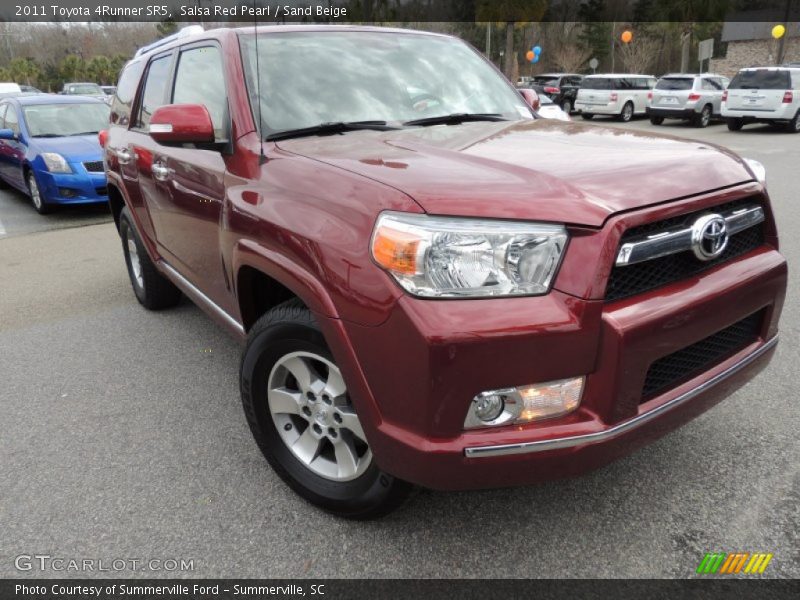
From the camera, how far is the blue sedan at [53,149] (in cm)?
873

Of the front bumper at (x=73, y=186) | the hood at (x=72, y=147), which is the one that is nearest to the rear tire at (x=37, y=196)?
the front bumper at (x=73, y=186)

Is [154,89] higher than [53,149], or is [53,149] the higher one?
[154,89]

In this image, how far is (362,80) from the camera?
3.01 meters

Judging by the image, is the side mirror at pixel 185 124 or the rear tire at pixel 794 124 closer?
the side mirror at pixel 185 124

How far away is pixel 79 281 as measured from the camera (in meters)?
5.93

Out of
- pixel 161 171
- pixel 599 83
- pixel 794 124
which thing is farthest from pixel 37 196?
pixel 599 83

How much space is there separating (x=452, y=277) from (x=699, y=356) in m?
0.97

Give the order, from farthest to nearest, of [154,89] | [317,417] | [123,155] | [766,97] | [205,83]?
[766,97] → [123,155] → [154,89] → [205,83] → [317,417]

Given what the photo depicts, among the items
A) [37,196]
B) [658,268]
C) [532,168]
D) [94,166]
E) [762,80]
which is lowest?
[37,196]

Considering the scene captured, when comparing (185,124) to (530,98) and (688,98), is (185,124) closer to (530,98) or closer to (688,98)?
(530,98)

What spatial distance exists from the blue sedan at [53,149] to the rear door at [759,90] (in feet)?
54.3

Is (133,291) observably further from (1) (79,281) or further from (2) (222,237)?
(2) (222,237)

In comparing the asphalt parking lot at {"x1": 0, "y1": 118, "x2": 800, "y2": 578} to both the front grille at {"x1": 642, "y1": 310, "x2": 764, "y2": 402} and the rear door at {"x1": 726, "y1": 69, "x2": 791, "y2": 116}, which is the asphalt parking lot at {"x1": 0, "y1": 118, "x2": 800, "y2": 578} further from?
the rear door at {"x1": 726, "y1": 69, "x2": 791, "y2": 116}

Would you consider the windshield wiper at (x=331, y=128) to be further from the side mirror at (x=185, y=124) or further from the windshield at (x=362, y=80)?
the side mirror at (x=185, y=124)
